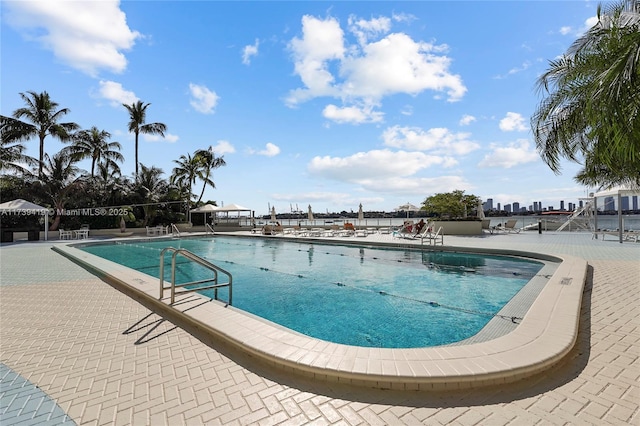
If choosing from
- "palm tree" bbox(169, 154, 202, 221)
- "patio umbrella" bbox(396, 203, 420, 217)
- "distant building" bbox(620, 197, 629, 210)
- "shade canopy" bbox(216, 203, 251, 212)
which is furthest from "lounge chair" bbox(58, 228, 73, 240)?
"distant building" bbox(620, 197, 629, 210)

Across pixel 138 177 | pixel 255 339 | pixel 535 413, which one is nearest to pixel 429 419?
pixel 535 413

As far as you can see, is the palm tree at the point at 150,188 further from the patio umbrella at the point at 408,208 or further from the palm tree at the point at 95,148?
the patio umbrella at the point at 408,208

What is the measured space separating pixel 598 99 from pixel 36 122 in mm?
28871

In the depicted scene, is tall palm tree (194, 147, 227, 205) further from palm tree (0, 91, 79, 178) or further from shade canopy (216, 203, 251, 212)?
palm tree (0, 91, 79, 178)

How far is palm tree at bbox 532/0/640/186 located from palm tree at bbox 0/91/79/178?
26334 millimetres

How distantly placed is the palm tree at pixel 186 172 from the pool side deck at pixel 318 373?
24.9 metres

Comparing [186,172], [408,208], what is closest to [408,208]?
[408,208]

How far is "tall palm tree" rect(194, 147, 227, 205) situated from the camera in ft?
91.2

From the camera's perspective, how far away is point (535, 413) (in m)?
2.00

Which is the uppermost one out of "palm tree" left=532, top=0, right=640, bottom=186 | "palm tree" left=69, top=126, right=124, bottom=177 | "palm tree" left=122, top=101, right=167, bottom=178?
"palm tree" left=122, top=101, right=167, bottom=178

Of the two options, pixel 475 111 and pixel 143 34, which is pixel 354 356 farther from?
pixel 475 111

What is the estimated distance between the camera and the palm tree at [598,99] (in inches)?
155

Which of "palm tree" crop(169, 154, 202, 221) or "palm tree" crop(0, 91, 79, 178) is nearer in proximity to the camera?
"palm tree" crop(0, 91, 79, 178)

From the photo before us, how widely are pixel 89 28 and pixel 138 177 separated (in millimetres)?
18424
